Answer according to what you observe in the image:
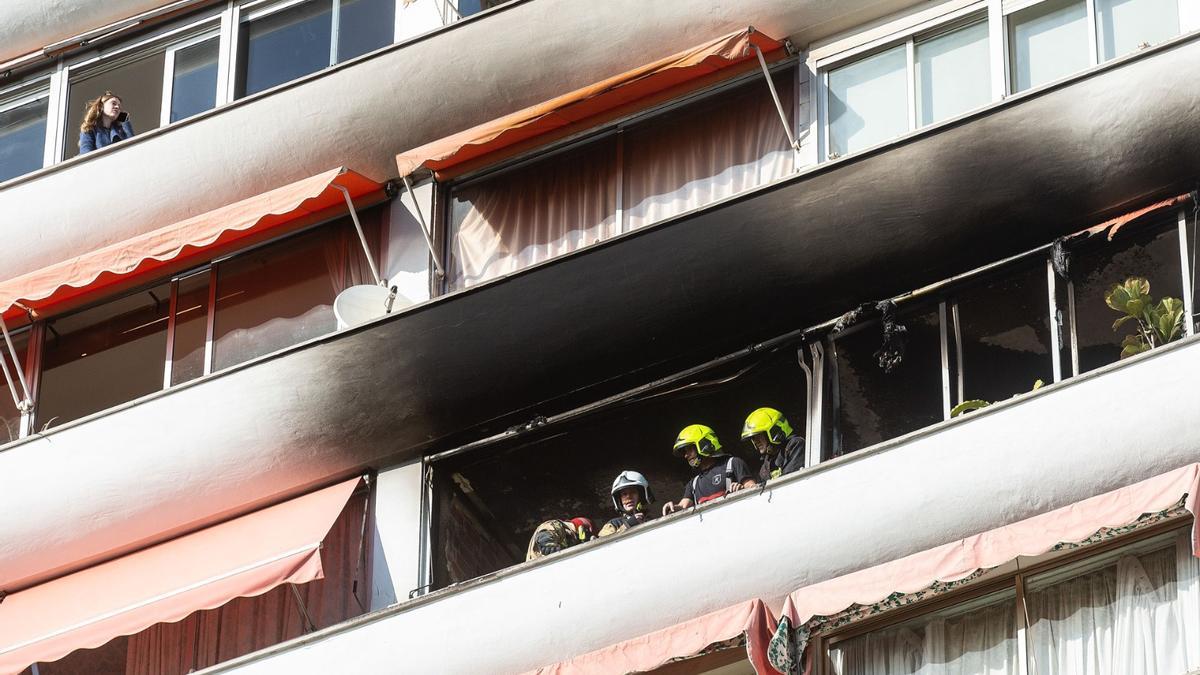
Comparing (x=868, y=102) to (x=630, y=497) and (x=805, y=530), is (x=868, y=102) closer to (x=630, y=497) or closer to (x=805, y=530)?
(x=630, y=497)

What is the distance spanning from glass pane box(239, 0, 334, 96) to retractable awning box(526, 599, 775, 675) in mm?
7006

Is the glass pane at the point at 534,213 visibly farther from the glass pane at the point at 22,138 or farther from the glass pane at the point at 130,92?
the glass pane at the point at 22,138

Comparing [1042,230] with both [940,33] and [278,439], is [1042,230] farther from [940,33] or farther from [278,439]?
[278,439]

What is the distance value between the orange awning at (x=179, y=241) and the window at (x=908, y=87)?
13.0 feet

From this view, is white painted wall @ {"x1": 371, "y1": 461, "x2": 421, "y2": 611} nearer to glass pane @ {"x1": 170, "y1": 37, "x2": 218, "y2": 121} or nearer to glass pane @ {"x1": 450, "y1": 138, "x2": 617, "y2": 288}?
glass pane @ {"x1": 450, "y1": 138, "x2": 617, "y2": 288}

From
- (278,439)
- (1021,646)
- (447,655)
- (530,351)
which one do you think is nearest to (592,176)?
(530,351)

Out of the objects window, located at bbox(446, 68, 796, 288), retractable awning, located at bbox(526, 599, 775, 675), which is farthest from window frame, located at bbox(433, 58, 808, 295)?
retractable awning, located at bbox(526, 599, 775, 675)

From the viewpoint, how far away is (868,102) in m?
20.4

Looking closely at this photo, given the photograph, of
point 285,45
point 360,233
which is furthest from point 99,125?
point 360,233

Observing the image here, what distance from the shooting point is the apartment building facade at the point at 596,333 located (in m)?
17.3

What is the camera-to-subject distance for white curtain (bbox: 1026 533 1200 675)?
16.2 metres

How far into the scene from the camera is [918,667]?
17.2m

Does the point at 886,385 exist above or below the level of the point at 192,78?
below

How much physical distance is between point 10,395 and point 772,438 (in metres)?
7.54
